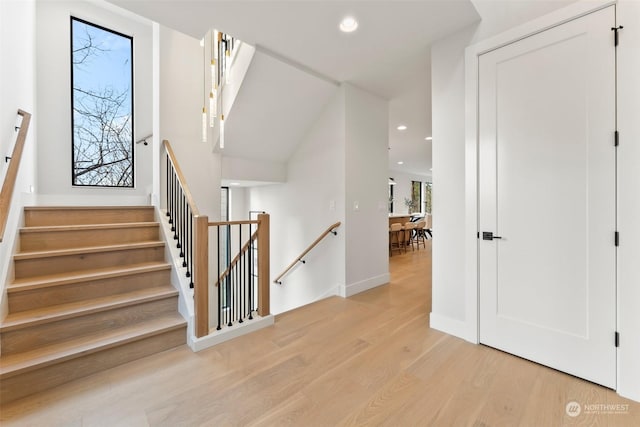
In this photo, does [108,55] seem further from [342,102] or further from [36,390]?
[36,390]

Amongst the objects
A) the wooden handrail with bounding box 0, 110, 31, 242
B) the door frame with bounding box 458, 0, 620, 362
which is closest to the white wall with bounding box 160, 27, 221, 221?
the wooden handrail with bounding box 0, 110, 31, 242

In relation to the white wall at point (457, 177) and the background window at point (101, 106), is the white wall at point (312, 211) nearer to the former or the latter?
the white wall at point (457, 177)

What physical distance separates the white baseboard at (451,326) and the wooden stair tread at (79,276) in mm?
2718

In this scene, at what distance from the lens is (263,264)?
281 centimetres

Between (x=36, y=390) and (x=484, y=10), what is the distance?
4.34 metres

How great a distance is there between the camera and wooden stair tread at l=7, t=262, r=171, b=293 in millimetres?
2098

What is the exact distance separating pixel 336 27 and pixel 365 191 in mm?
2078

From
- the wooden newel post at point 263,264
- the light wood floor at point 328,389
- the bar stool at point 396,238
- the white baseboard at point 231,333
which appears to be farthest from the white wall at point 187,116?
the bar stool at point 396,238

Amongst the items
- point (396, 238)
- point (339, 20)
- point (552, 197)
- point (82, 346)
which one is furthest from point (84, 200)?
point (396, 238)

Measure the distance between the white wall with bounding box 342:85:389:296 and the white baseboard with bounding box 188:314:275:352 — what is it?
130 centimetres

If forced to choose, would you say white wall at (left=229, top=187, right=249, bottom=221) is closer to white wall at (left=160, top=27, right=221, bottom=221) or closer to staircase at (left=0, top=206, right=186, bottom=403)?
white wall at (left=160, top=27, right=221, bottom=221)

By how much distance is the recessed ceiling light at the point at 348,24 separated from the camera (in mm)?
2461

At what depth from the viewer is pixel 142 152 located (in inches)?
190

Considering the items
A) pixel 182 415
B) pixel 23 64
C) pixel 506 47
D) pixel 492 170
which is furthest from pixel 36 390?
pixel 506 47
